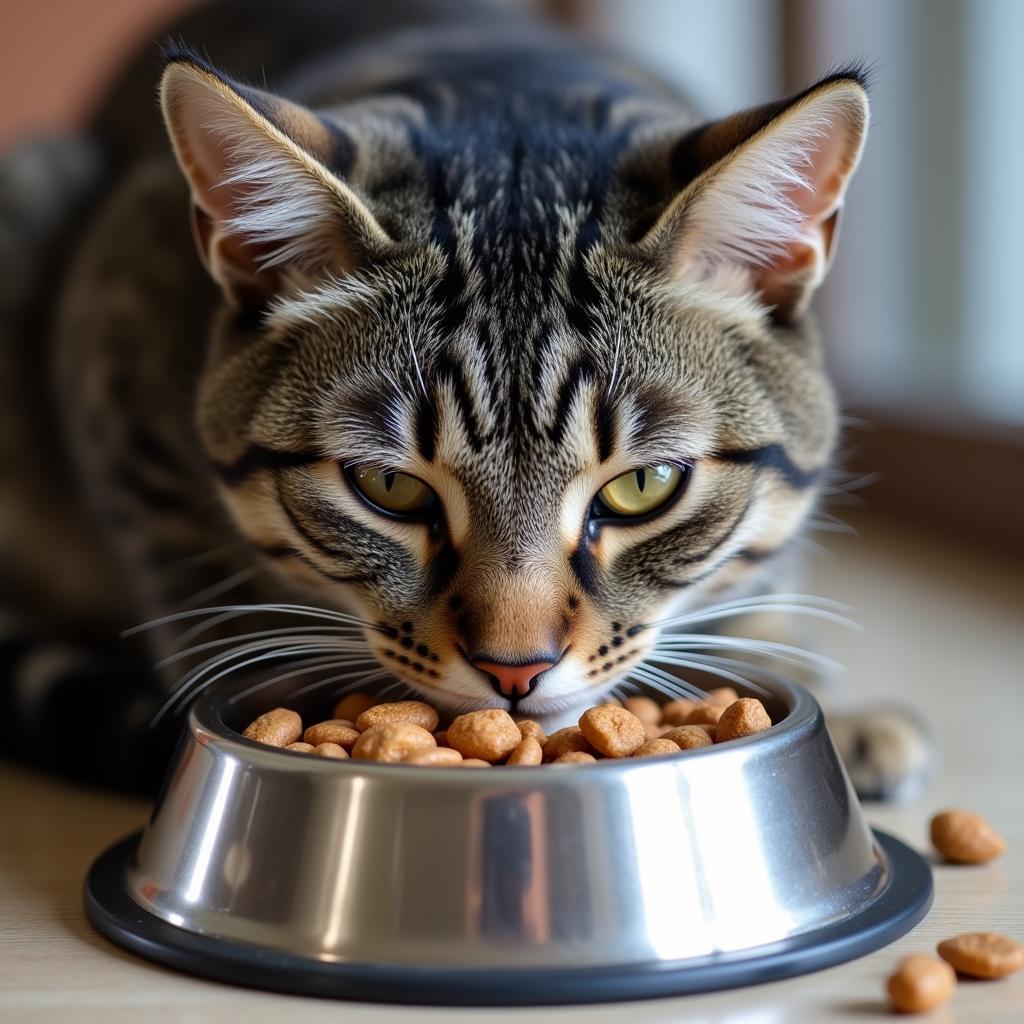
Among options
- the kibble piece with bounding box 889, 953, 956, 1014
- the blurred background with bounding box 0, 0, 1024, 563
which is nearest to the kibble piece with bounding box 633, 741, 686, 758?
the kibble piece with bounding box 889, 953, 956, 1014

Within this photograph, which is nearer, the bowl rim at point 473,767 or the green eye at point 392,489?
the bowl rim at point 473,767

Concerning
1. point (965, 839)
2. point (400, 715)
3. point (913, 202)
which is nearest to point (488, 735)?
point (400, 715)

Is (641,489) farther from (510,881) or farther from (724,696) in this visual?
(510,881)

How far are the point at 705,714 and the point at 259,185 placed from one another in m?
0.61

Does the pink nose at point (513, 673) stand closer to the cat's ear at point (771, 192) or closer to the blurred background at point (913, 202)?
the cat's ear at point (771, 192)

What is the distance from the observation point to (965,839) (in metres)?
1.27

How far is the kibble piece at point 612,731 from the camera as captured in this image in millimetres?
1115

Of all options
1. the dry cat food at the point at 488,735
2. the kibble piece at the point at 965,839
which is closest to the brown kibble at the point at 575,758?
the dry cat food at the point at 488,735

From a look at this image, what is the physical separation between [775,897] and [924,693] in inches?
37.4

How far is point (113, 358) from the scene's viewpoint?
1.88 metres

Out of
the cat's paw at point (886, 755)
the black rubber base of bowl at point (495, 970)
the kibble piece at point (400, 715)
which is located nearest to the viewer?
the black rubber base of bowl at point (495, 970)

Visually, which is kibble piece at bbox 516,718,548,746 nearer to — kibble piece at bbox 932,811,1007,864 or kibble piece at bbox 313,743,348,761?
kibble piece at bbox 313,743,348,761

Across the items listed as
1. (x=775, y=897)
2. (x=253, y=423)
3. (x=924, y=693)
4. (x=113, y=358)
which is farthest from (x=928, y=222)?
(x=775, y=897)

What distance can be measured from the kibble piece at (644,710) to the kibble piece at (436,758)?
9.3 inches
